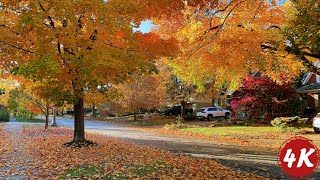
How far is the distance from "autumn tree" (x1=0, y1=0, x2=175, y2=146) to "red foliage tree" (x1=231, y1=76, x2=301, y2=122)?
1609cm

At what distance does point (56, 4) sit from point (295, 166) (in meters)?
6.71

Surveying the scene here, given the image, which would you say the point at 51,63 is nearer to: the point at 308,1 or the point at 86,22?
the point at 86,22

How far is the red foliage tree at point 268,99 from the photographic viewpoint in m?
23.7

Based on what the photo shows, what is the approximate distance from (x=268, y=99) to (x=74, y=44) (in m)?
19.3

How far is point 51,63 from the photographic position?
720 centimetres

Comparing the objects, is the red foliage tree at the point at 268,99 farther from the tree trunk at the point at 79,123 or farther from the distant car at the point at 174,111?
the distant car at the point at 174,111

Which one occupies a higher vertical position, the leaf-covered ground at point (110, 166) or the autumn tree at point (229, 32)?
the autumn tree at point (229, 32)

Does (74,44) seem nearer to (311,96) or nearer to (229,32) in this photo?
(229,32)

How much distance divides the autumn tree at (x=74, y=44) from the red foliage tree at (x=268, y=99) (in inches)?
633

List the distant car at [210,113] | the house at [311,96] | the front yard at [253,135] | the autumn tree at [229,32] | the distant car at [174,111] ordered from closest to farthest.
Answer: the autumn tree at [229,32]
the front yard at [253,135]
the house at [311,96]
the distant car at [210,113]
the distant car at [174,111]

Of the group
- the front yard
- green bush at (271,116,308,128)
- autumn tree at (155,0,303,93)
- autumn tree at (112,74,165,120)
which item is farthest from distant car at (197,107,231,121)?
autumn tree at (155,0,303,93)

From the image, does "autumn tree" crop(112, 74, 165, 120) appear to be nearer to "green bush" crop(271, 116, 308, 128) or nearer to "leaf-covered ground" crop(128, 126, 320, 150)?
"leaf-covered ground" crop(128, 126, 320, 150)

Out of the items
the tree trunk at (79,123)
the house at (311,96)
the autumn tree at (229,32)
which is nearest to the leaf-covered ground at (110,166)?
the tree trunk at (79,123)

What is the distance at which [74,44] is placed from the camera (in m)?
8.41
